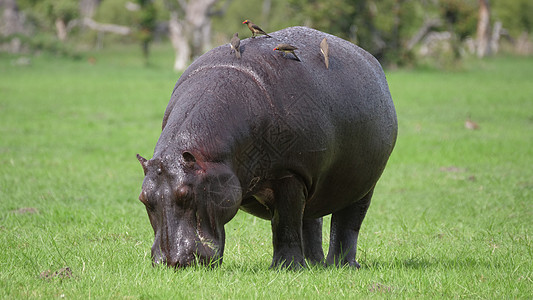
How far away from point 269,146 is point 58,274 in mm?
1500

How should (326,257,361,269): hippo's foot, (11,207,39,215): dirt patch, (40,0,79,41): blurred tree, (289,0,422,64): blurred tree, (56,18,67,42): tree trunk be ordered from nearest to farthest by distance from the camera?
(326,257,361,269): hippo's foot, (11,207,39,215): dirt patch, (289,0,422,64): blurred tree, (40,0,79,41): blurred tree, (56,18,67,42): tree trunk

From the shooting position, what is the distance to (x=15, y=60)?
3095 centimetres

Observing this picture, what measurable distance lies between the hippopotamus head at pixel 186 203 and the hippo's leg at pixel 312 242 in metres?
1.50

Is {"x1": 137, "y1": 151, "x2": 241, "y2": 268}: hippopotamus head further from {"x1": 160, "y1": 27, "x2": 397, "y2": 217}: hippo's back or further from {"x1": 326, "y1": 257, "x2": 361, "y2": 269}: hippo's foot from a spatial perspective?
{"x1": 326, "y1": 257, "x2": 361, "y2": 269}: hippo's foot

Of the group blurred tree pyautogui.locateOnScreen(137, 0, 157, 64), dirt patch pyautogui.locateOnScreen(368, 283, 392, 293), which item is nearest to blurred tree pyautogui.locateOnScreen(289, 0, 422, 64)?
blurred tree pyautogui.locateOnScreen(137, 0, 157, 64)

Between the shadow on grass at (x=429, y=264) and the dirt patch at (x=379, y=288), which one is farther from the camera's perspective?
the shadow on grass at (x=429, y=264)

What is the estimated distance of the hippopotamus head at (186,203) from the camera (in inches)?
162

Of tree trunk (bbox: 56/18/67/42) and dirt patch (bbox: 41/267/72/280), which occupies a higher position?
dirt patch (bbox: 41/267/72/280)

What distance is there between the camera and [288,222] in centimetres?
472

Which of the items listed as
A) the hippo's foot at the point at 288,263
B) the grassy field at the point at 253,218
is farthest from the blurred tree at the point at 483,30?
the hippo's foot at the point at 288,263

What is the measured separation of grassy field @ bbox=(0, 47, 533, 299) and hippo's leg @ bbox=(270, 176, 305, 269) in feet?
0.52

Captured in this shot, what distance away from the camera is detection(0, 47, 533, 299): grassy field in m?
4.50

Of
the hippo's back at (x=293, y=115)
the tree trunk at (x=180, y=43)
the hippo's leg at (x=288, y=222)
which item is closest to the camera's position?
the hippo's back at (x=293, y=115)

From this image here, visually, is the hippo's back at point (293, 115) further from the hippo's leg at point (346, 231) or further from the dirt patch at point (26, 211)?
the dirt patch at point (26, 211)
